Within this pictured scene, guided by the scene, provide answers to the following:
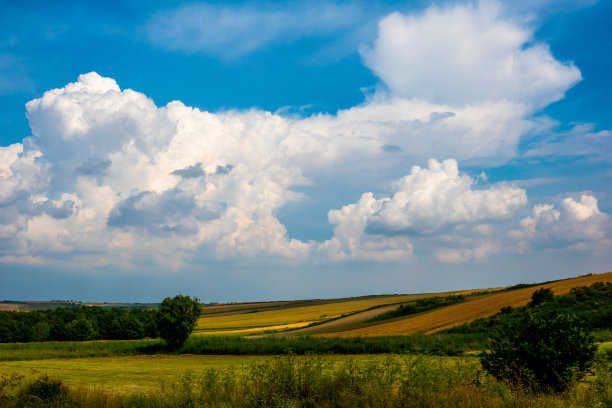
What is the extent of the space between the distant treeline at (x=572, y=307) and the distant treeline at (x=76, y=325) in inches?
2730

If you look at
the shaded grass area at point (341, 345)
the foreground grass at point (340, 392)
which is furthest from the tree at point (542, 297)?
the foreground grass at point (340, 392)

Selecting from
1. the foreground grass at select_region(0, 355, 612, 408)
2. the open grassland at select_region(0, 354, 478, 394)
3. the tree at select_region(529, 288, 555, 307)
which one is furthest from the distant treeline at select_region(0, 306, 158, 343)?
the foreground grass at select_region(0, 355, 612, 408)

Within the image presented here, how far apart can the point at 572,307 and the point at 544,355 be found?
41092 millimetres

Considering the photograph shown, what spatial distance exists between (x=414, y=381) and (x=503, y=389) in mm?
2477

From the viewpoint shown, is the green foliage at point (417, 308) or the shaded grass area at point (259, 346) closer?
the shaded grass area at point (259, 346)

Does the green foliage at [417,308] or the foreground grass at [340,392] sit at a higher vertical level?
the foreground grass at [340,392]

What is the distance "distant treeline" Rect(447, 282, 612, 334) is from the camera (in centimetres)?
4272

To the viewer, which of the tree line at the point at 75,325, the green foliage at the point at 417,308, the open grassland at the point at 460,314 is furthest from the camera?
the tree line at the point at 75,325

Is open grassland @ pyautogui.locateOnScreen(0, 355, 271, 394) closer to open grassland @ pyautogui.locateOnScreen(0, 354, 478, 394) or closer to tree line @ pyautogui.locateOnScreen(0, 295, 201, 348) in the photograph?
open grassland @ pyautogui.locateOnScreen(0, 354, 478, 394)

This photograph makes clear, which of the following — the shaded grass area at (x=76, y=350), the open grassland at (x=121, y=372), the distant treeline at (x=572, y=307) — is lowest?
the shaded grass area at (x=76, y=350)

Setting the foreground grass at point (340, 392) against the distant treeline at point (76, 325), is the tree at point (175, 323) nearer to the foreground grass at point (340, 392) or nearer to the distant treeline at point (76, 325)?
the distant treeline at point (76, 325)

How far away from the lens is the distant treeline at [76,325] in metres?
103

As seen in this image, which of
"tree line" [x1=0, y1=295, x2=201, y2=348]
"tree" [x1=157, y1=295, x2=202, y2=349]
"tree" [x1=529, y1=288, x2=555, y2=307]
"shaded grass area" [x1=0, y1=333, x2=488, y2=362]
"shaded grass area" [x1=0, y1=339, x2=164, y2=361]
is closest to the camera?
A: "shaded grass area" [x1=0, y1=333, x2=488, y2=362]

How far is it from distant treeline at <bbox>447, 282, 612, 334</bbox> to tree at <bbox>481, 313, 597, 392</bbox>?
31299 mm
